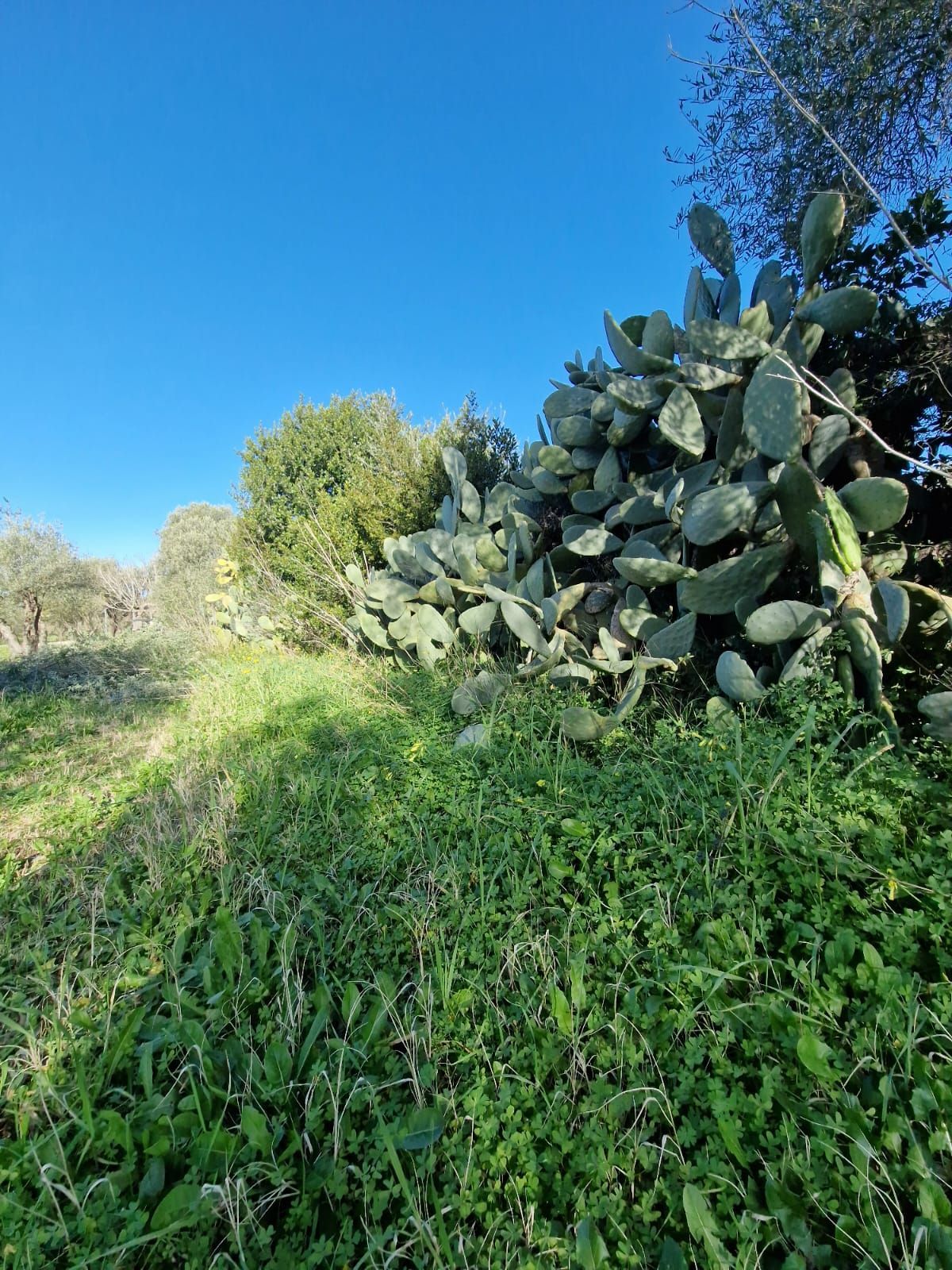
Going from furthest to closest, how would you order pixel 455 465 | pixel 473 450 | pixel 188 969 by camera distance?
pixel 473 450 → pixel 455 465 → pixel 188 969

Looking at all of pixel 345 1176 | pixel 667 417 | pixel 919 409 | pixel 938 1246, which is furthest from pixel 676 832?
pixel 919 409

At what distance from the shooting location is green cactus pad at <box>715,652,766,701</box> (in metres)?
2.01

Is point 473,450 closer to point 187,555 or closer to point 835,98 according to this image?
point 835,98

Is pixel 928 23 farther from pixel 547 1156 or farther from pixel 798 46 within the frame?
pixel 547 1156

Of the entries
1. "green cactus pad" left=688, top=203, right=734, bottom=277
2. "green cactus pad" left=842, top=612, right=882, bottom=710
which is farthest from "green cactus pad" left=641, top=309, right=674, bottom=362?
"green cactus pad" left=842, top=612, right=882, bottom=710

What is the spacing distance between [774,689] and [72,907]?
235 centimetres

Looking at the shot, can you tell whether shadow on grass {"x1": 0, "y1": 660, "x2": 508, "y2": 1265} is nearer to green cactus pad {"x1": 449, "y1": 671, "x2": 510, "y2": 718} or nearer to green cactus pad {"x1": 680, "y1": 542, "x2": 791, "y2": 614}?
green cactus pad {"x1": 449, "y1": 671, "x2": 510, "y2": 718}

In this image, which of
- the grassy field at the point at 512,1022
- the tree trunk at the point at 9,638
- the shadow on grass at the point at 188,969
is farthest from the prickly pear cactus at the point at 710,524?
the tree trunk at the point at 9,638

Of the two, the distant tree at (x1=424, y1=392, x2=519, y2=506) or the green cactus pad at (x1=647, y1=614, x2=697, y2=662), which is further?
the distant tree at (x1=424, y1=392, x2=519, y2=506)

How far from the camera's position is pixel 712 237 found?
2719 mm

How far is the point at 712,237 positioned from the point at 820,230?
2.24ft

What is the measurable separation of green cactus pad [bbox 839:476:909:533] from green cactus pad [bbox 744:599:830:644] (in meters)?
0.35

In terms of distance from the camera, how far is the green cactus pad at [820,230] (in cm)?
210

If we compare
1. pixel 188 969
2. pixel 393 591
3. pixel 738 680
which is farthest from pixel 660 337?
pixel 188 969
